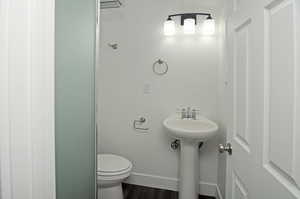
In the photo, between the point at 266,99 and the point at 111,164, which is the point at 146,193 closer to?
the point at 111,164

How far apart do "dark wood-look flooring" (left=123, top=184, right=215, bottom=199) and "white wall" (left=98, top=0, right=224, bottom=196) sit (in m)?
0.17

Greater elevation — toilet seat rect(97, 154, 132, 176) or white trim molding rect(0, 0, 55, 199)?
white trim molding rect(0, 0, 55, 199)

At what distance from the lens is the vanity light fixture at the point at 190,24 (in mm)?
1814

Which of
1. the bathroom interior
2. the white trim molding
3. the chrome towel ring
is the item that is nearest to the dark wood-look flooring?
the bathroom interior

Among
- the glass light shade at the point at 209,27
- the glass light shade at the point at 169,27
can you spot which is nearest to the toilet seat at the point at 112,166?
the glass light shade at the point at 169,27

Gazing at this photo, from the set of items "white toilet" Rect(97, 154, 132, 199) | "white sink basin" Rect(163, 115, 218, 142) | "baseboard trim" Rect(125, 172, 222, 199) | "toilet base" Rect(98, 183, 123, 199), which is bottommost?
"baseboard trim" Rect(125, 172, 222, 199)

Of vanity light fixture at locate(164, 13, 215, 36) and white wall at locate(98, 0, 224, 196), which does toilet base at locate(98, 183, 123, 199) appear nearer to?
white wall at locate(98, 0, 224, 196)

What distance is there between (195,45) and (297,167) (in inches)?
65.7

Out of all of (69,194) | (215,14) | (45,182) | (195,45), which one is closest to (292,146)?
(45,182)

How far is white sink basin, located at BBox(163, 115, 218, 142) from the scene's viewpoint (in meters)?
1.45

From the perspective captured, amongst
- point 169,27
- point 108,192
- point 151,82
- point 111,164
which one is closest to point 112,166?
point 111,164

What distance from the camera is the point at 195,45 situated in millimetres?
1922

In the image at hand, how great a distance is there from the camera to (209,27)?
181 cm

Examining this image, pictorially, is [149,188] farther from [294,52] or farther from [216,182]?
[294,52]
